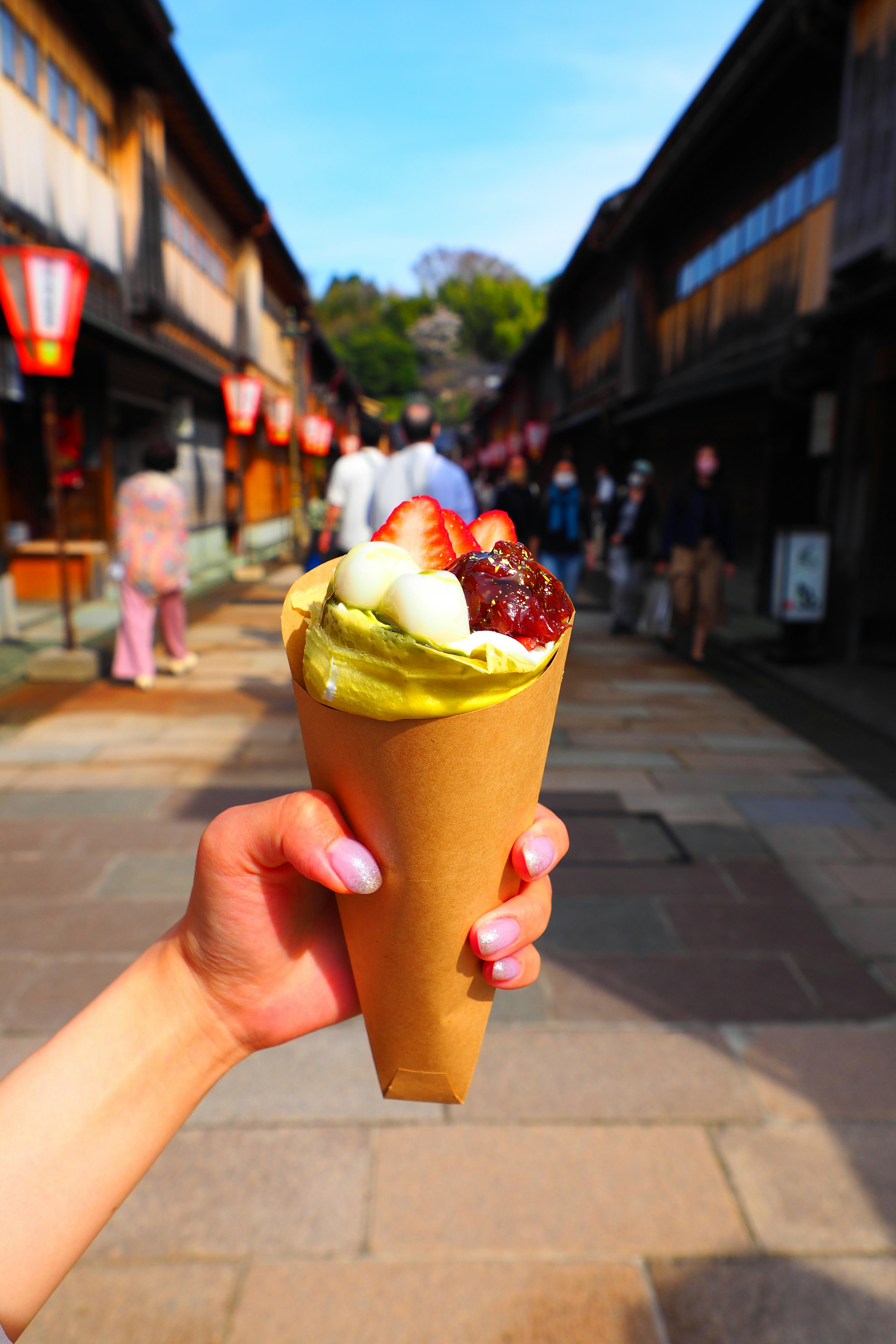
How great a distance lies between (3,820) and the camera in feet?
15.9

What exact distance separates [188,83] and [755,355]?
9.33 metres

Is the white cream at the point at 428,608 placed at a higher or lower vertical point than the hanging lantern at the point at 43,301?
lower

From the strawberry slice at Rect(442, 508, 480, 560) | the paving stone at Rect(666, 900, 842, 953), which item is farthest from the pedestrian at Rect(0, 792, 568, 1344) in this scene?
the paving stone at Rect(666, 900, 842, 953)

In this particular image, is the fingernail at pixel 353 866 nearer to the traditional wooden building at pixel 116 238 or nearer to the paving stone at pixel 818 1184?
the paving stone at pixel 818 1184

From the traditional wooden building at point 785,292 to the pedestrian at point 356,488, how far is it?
15.7 feet

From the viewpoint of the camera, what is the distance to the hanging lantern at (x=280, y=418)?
20.3 meters

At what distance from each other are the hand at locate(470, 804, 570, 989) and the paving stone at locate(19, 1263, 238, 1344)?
1.45 meters

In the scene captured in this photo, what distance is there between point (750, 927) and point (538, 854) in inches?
115

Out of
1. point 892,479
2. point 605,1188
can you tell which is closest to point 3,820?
point 605,1188

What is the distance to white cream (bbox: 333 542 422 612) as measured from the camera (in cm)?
104

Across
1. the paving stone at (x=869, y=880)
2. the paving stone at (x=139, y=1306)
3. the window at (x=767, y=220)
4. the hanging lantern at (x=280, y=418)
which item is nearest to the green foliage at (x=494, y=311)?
the hanging lantern at (x=280, y=418)

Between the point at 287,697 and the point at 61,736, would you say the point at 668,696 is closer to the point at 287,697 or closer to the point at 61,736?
the point at 287,697

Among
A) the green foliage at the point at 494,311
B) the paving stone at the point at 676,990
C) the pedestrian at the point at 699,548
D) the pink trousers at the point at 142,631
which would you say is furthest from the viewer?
the green foliage at the point at 494,311

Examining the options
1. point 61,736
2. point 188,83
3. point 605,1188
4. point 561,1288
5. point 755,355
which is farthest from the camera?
point 188,83
